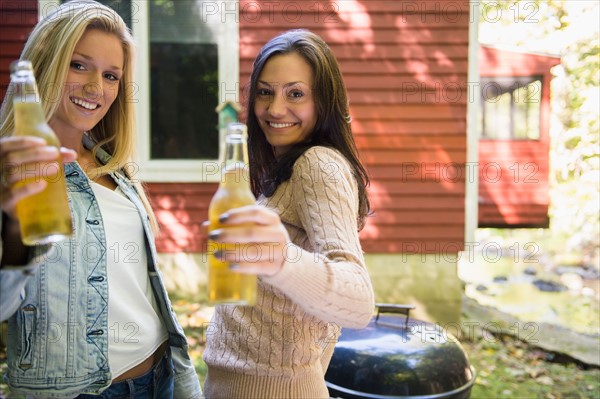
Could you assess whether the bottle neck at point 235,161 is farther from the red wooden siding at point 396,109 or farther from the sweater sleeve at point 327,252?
the red wooden siding at point 396,109

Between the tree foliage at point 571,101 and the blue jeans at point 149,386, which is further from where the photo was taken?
the tree foliage at point 571,101

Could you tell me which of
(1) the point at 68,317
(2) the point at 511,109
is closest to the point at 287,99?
(1) the point at 68,317

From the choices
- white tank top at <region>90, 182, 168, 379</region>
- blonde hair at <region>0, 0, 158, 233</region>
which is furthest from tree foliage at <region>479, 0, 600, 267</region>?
white tank top at <region>90, 182, 168, 379</region>

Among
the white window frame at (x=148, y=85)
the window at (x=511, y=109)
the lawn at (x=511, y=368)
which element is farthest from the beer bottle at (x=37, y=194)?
the window at (x=511, y=109)

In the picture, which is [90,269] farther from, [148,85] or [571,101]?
[571,101]

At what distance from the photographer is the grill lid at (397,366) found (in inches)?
111

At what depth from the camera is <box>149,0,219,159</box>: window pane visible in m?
6.43

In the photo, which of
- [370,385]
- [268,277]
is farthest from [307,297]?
[370,385]

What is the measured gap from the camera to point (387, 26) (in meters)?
6.45

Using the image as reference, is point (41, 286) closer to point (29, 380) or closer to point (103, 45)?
point (29, 380)

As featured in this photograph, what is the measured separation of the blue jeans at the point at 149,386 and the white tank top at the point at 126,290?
0.06 meters

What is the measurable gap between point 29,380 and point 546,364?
5.84 m

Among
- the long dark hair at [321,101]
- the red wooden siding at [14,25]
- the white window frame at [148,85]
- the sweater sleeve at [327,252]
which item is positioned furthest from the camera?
the white window frame at [148,85]

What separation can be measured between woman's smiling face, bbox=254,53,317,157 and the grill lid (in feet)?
5.43
